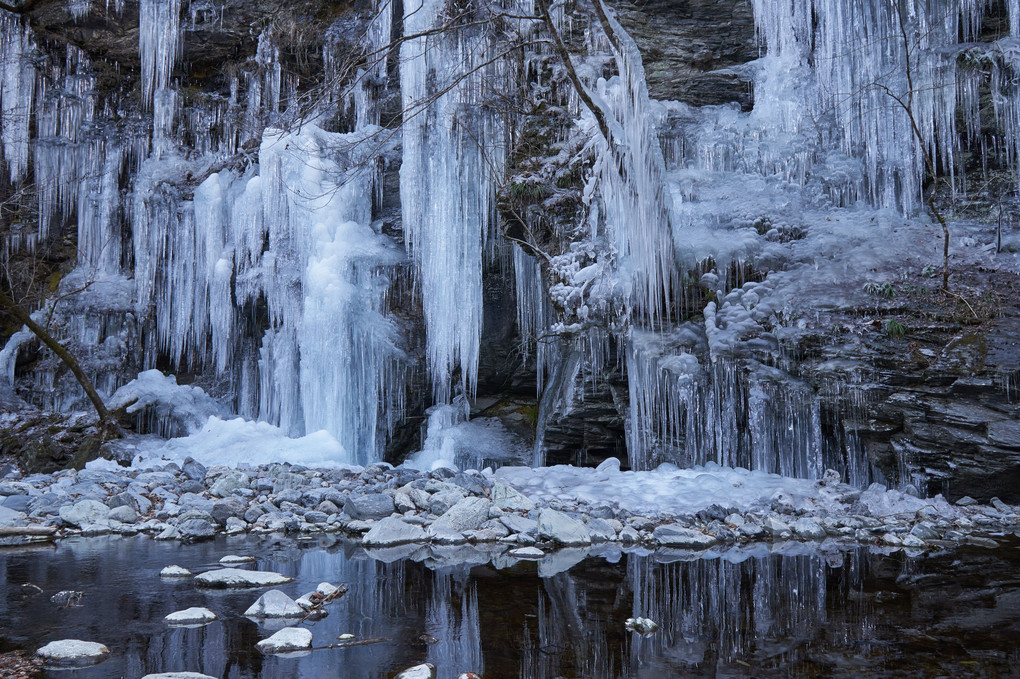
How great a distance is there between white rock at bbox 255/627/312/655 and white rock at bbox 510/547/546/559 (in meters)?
1.74

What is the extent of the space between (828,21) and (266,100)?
9.83m

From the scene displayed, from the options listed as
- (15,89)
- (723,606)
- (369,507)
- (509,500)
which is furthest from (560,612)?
(15,89)

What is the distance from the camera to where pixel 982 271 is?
6.93 metres

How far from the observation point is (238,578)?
127 inches

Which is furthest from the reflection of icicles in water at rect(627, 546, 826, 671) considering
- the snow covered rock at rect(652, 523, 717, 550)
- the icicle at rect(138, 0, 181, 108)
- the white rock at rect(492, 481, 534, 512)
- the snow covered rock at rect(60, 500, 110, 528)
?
the icicle at rect(138, 0, 181, 108)

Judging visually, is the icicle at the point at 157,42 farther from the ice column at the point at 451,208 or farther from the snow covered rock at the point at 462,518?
the snow covered rock at the point at 462,518

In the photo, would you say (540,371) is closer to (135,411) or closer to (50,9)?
(135,411)

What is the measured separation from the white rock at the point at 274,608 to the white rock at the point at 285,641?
0.30 meters

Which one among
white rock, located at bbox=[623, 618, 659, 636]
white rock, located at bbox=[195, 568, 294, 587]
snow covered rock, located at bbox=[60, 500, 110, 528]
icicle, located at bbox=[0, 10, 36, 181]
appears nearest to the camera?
white rock, located at bbox=[623, 618, 659, 636]

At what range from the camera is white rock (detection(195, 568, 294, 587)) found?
321cm

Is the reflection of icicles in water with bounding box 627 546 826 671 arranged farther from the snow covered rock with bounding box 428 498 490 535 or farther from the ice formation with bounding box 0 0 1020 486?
the ice formation with bounding box 0 0 1020 486

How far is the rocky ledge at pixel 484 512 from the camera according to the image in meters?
4.48

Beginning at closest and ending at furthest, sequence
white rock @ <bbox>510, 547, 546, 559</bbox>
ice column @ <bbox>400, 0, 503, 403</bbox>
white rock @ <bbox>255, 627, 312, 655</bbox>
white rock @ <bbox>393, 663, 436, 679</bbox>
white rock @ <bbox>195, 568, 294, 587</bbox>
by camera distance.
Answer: white rock @ <bbox>393, 663, 436, 679</bbox> < white rock @ <bbox>255, 627, 312, 655</bbox> < white rock @ <bbox>195, 568, 294, 587</bbox> < white rock @ <bbox>510, 547, 546, 559</bbox> < ice column @ <bbox>400, 0, 503, 403</bbox>

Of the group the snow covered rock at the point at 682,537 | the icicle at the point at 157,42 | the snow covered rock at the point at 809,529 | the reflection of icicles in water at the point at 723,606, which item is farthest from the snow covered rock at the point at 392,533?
the icicle at the point at 157,42
